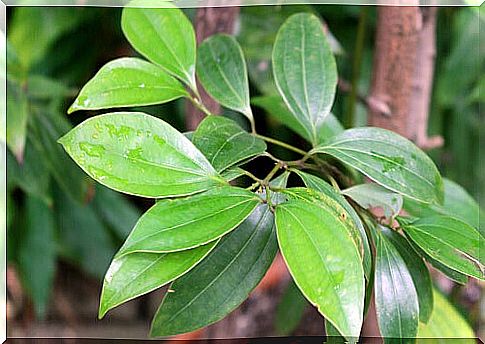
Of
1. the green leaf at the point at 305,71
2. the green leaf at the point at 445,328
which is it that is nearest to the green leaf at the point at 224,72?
the green leaf at the point at 305,71

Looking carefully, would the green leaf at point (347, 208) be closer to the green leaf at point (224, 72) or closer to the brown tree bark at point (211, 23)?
the green leaf at point (224, 72)

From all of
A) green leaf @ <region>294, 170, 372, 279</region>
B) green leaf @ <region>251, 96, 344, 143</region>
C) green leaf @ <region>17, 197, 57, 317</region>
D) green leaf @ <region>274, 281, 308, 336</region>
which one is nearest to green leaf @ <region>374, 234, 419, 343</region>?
green leaf @ <region>294, 170, 372, 279</region>

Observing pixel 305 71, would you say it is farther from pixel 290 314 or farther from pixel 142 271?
pixel 290 314

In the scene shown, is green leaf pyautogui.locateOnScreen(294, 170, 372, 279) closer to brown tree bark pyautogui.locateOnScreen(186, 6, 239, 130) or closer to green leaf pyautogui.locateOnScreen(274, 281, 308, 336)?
brown tree bark pyautogui.locateOnScreen(186, 6, 239, 130)

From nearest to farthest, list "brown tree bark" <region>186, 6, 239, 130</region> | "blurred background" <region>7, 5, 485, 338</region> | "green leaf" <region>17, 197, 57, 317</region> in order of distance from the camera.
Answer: "brown tree bark" <region>186, 6, 239, 130</region> → "blurred background" <region>7, 5, 485, 338</region> → "green leaf" <region>17, 197, 57, 317</region>

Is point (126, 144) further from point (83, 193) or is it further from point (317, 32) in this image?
point (83, 193)

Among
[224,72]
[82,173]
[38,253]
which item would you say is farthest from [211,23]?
[38,253]
